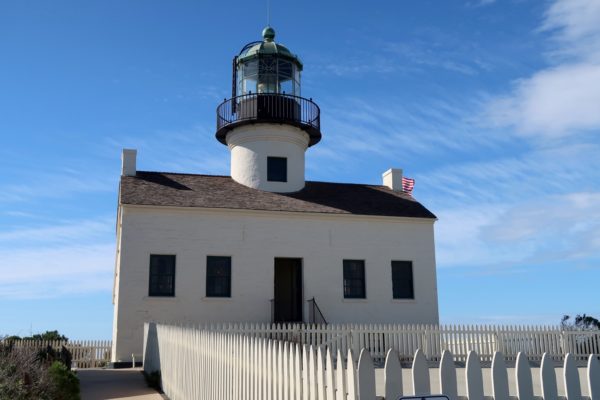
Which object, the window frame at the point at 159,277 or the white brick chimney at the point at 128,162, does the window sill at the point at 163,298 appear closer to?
the window frame at the point at 159,277

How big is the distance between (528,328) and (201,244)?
1151cm

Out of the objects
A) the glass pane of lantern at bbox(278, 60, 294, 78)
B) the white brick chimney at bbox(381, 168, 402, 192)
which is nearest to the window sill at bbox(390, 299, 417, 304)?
the white brick chimney at bbox(381, 168, 402, 192)

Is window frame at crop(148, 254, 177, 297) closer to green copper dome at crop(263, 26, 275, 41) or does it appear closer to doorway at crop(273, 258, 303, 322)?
doorway at crop(273, 258, 303, 322)

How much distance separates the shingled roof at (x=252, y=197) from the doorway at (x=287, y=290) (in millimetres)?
2344

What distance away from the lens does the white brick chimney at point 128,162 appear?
72.7 ft

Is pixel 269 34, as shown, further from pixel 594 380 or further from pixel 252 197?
pixel 594 380

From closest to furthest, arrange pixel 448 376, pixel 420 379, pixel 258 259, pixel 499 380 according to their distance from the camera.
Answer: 1. pixel 420 379
2. pixel 448 376
3. pixel 499 380
4. pixel 258 259

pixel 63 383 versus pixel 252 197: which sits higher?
pixel 252 197

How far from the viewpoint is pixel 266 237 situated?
2134 cm

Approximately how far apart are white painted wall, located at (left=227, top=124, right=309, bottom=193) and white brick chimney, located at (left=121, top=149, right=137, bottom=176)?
13.2 feet

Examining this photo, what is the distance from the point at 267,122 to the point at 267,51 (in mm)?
3169

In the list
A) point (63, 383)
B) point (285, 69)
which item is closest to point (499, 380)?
point (63, 383)

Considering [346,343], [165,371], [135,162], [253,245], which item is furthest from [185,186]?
[165,371]

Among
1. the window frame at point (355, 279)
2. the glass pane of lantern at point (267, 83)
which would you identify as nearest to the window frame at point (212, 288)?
the window frame at point (355, 279)
